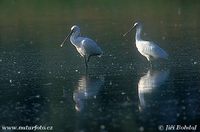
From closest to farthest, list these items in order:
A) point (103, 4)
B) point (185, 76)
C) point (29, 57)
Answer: point (185, 76) < point (29, 57) < point (103, 4)

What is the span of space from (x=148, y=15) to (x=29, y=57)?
A: 12.8 m

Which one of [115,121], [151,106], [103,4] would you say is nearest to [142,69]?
[151,106]

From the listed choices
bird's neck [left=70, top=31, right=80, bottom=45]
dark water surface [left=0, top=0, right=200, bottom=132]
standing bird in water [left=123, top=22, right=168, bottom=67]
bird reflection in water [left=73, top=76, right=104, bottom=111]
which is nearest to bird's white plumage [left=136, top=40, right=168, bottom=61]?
standing bird in water [left=123, top=22, right=168, bottom=67]

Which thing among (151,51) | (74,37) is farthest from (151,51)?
(74,37)

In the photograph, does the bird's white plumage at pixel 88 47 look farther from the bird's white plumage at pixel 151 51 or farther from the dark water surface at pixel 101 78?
the bird's white plumage at pixel 151 51

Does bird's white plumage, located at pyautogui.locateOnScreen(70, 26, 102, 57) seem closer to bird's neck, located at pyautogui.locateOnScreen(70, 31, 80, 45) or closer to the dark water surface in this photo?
bird's neck, located at pyautogui.locateOnScreen(70, 31, 80, 45)

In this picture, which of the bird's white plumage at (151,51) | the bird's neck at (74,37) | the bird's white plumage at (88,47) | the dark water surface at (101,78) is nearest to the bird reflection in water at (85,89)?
the dark water surface at (101,78)

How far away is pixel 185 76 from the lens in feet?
56.2

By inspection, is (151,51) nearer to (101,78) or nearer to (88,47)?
(88,47)

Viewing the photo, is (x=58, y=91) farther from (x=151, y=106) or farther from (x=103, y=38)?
(x=103, y=38)

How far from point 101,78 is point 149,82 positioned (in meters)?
1.25

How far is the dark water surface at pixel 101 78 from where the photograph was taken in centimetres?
1334

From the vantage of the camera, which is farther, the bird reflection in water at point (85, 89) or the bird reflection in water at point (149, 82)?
the bird reflection in water at point (149, 82)

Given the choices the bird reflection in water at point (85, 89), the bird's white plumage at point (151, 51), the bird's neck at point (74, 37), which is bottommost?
the bird reflection in water at point (85, 89)
